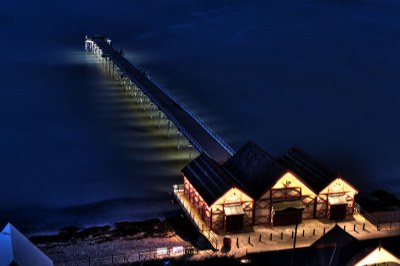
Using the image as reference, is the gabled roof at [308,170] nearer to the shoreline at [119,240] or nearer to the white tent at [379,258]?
the shoreline at [119,240]

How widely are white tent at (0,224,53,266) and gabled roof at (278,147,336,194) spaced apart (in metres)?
8.94

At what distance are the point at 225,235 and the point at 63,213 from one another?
21.5ft

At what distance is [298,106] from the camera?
3616cm

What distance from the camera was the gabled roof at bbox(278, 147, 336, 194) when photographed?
20469mm

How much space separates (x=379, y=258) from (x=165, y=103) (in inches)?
656

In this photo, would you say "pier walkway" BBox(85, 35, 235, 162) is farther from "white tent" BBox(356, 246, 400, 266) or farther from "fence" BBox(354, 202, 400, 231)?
"white tent" BBox(356, 246, 400, 266)

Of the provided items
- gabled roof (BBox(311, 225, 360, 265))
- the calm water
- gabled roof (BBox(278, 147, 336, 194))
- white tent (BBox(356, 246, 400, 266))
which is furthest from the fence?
white tent (BBox(356, 246, 400, 266))

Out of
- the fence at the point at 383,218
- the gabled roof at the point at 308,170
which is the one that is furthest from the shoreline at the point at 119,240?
the fence at the point at 383,218

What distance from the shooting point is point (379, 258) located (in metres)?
16.0

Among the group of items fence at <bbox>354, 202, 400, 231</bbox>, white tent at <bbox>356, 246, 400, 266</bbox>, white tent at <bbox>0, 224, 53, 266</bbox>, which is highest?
white tent at <bbox>0, 224, 53, 266</bbox>

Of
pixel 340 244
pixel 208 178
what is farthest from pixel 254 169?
pixel 340 244

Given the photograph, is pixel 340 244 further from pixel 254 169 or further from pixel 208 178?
pixel 208 178

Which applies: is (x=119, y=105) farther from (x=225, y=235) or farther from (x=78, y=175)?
(x=225, y=235)

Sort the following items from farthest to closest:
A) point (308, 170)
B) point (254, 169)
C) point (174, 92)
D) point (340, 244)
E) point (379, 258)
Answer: point (174, 92)
point (308, 170)
point (254, 169)
point (340, 244)
point (379, 258)
